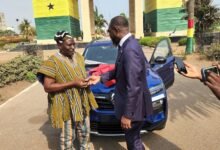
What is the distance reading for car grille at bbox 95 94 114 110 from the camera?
3896mm

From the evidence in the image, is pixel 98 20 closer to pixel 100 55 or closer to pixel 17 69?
pixel 17 69

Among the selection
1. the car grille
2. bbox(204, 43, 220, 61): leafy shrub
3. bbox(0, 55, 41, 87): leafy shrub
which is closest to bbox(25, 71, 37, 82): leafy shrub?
bbox(0, 55, 41, 87): leafy shrub

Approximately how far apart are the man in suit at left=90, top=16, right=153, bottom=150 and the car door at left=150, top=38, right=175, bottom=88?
2183mm

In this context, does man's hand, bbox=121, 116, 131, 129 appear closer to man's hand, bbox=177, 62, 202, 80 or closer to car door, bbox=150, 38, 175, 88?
man's hand, bbox=177, 62, 202, 80

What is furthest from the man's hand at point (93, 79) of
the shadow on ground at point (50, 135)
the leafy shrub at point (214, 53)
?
the leafy shrub at point (214, 53)

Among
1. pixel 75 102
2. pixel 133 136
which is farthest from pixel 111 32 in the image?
pixel 133 136

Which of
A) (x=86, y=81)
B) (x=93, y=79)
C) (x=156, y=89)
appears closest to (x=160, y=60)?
→ (x=156, y=89)

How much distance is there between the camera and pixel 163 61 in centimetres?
496

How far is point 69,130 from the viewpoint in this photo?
3330 mm

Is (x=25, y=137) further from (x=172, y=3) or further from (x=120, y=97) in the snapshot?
(x=172, y=3)

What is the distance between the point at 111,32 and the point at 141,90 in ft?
2.28

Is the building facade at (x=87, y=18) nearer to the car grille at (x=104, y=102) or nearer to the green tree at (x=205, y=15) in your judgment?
the green tree at (x=205, y=15)

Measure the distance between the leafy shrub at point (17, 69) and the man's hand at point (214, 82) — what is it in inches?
322

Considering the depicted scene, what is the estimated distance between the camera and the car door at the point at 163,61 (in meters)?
5.00
